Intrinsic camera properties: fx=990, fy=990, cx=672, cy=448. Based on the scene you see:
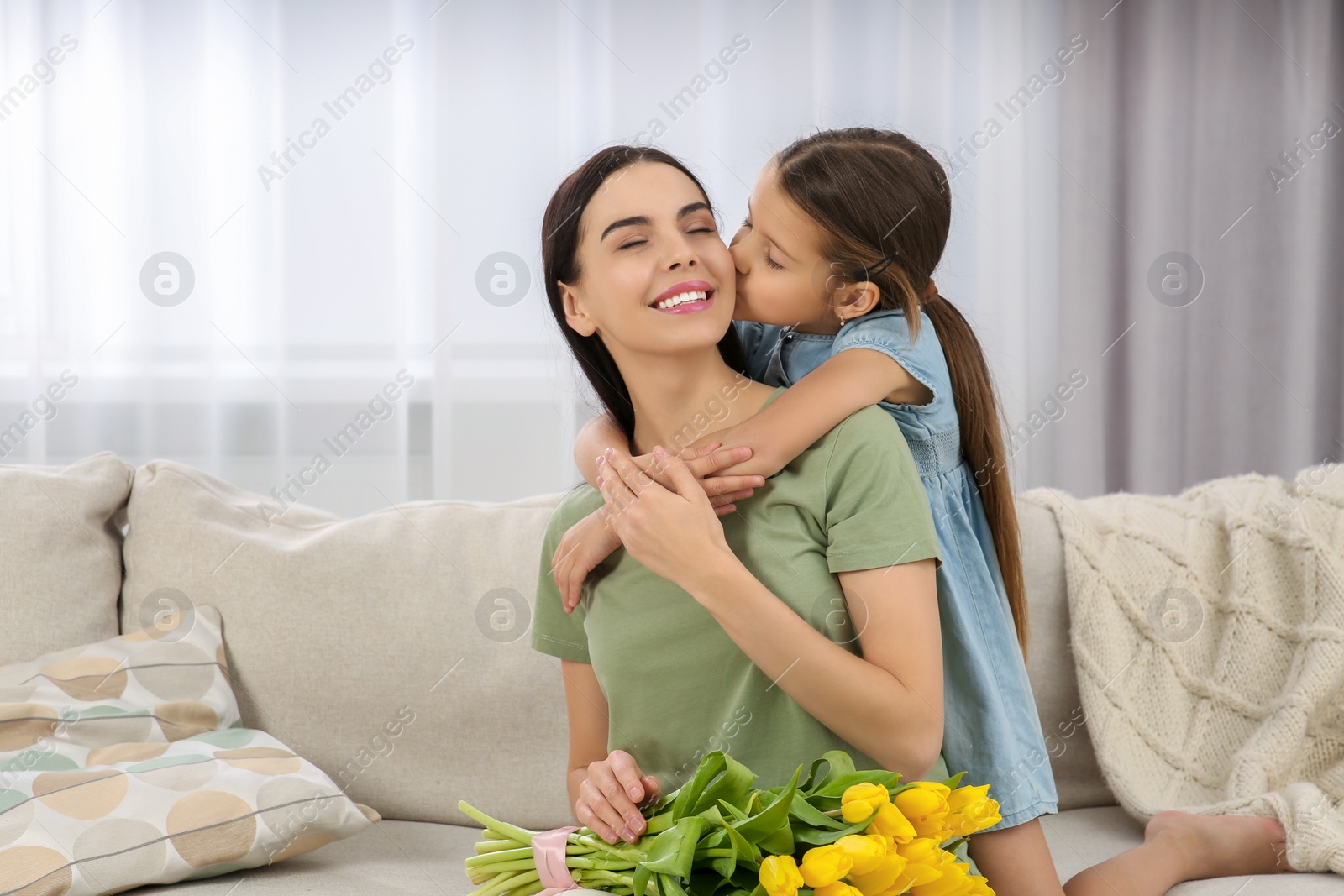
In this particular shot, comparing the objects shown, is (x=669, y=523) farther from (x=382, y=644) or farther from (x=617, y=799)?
(x=382, y=644)

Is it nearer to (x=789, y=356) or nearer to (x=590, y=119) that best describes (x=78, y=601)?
(x=789, y=356)

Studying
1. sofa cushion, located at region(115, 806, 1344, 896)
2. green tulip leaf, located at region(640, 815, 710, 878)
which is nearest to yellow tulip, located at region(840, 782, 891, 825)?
green tulip leaf, located at region(640, 815, 710, 878)

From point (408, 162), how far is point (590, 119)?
570mm

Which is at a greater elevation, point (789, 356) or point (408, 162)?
point (408, 162)

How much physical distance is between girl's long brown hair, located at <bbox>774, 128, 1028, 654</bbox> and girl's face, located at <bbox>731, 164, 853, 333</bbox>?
0.05 ft

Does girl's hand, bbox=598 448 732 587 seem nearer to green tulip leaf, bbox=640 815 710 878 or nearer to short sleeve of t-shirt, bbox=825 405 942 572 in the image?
short sleeve of t-shirt, bbox=825 405 942 572

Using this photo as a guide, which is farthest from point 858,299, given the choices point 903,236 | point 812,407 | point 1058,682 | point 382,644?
point 382,644

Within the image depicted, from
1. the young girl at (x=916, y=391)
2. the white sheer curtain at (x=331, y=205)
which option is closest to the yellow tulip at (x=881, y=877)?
the young girl at (x=916, y=391)

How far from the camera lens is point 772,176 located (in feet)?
3.88

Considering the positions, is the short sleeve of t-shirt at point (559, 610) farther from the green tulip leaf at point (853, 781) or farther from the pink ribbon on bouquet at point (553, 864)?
the green tulip leaf at point (853, 781)

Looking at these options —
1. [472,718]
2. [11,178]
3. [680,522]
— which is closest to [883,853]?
[680,522]

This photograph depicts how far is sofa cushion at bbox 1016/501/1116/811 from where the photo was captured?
64.4 inches

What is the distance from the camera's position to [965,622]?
1111 mm

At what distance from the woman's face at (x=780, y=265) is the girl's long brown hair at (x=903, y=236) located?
14 millimetres
